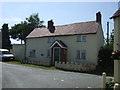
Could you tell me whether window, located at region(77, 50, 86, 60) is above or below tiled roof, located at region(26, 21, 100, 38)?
below

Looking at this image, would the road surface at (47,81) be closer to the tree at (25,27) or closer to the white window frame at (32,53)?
the white window frame at (32,53)

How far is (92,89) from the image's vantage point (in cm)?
1073

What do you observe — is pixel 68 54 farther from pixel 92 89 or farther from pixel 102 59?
pixel 92 89

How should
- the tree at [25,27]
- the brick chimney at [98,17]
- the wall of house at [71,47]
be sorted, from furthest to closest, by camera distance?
1. the tree at [25,27]
2. the brick chimney at [98,17]
3. the wall of house at [71,47]

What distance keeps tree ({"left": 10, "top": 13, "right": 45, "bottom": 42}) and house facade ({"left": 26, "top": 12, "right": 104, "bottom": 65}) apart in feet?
74.7

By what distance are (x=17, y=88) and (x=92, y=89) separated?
4.79 m

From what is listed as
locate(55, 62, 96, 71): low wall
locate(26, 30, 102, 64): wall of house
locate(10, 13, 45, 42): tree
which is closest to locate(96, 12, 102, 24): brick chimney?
locate(26, 30, 102, 64): wall of house

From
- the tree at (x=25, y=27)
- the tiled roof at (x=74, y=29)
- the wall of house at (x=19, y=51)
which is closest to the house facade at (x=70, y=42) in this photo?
the tiled roof at (x=74, y=29)

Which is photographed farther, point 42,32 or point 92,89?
point 42,32

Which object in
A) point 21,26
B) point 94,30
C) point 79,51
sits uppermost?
point 21,26

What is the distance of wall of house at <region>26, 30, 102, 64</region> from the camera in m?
25.8

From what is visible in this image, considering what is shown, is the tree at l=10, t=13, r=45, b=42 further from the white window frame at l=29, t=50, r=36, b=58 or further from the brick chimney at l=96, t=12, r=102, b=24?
the brick chimney at l=96, t=12, r=102, b=24

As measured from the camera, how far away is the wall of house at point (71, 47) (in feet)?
84.5

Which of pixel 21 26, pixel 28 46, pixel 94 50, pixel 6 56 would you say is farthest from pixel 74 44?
pixel 21 26
